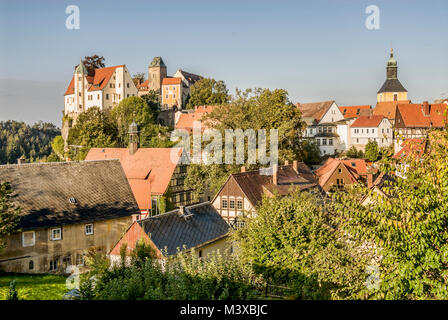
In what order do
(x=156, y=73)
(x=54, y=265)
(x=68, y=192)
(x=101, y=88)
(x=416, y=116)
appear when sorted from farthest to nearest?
(x=156, y=73)
(x=101, y=88)
(x=416, y=116)
(x=68, y=192)
(x=54, y=265)

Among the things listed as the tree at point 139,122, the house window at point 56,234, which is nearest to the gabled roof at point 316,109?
the tree at point 139,122

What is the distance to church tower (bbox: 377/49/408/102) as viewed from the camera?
95.8 metres

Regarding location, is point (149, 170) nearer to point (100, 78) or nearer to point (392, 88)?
point (100, 78)

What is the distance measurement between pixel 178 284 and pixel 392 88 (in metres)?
98.2

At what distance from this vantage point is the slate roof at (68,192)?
2550 cm

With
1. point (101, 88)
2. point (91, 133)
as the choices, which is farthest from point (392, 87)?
point (91, 133)

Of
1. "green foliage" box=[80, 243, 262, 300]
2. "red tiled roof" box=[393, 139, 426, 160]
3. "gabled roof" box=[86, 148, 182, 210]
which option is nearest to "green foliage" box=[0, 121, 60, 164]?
"gabled roof" box=[86, 148, 182, 210]

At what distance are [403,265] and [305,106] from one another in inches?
3024

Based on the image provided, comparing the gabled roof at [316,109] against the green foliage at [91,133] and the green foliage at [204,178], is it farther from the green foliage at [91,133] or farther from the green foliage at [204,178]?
the green foliage at [204,178]

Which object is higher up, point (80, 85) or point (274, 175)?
point (80, 85)

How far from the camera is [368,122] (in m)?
70.1

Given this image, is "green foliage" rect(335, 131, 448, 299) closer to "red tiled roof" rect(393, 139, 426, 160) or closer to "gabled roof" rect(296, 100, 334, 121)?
"red tiled roof" rect(393, 139, 426, 160)

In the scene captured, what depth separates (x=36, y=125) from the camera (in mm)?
135250
